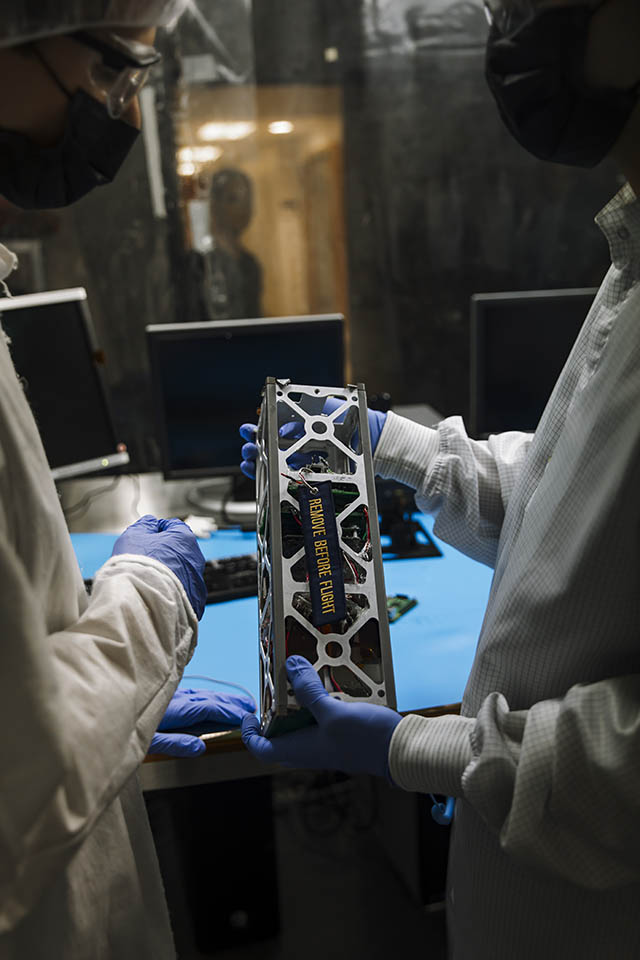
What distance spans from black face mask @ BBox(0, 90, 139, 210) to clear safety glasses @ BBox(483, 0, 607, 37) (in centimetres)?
46

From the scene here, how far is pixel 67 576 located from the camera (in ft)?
2.54

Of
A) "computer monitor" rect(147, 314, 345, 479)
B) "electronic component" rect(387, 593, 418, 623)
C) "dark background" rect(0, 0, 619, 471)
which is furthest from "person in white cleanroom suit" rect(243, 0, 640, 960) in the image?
"dark background" rect(0, 0, 619, 471)

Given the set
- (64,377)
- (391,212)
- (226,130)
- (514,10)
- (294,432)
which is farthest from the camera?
(391,212)

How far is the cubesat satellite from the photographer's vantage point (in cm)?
92

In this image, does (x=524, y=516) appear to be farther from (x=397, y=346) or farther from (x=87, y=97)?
(x=397, y=346)

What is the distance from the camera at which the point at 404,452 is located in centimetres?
129

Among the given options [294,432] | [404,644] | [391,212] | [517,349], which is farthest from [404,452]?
[391,212]

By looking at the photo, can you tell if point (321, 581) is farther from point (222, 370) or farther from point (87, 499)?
point (87, 499)

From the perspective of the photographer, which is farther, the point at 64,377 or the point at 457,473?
the point at 64,377

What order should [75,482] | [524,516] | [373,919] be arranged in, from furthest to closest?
1. [75,482]
2. [373,919]
3. [524,516]

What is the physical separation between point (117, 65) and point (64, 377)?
43.6 inches

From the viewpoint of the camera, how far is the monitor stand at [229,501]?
2016 mm

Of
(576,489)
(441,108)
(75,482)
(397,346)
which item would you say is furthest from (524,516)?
(441,108)

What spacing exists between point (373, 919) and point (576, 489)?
144cm
